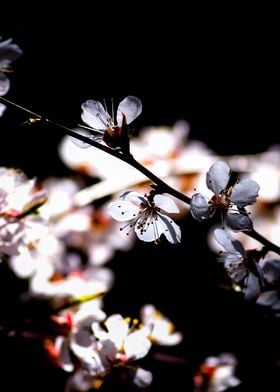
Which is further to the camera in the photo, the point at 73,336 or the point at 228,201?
the point at 73,336

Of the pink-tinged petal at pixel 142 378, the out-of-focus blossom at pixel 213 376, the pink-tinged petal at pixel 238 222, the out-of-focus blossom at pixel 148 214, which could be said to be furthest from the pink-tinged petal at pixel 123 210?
the out-of-focus blossom at pixel 213 376

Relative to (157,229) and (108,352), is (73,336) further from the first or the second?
(157,229)

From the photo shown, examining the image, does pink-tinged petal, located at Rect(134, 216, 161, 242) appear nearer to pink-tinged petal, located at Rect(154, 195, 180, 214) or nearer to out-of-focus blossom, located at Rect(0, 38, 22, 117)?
pink-tinged petal, located at Rect(154, 195, 180, 214)

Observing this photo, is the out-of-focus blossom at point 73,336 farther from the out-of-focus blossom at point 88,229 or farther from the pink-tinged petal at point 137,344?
the out-of-focus blossom at point 88,229

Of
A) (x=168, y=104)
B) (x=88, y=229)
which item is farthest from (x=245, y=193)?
(x=168, y=104)

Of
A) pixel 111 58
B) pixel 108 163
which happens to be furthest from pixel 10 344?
pixel 111 58

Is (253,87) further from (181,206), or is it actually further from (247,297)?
(247,297)
